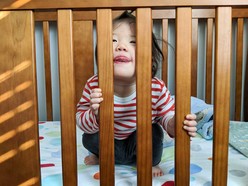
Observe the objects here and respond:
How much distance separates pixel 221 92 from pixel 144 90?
0.15 m

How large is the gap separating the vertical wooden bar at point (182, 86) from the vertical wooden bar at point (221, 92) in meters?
0.06

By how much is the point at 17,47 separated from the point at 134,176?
41 centimetres

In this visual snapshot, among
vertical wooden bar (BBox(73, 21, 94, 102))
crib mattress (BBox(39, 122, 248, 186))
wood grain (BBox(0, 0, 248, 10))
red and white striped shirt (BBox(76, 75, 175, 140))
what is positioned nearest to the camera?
wood grain (BBox(0, 0, 248, 10))

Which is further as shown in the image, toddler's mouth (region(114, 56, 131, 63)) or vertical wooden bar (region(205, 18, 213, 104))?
vertical wooden bar (region(205, 18, 213, 104))

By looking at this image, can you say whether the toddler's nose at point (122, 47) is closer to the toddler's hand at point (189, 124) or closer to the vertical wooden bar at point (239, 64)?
the toddler's hand at point (189, 124)

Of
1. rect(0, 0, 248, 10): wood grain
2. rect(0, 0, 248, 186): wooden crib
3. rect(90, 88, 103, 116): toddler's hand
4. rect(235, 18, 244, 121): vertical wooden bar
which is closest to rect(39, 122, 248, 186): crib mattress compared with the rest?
rect(0, 0, 248, 186): wooden crib

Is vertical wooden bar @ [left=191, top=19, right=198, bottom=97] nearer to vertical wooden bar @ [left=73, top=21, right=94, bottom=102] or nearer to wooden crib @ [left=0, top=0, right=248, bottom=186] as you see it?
vertical wooden bar @ [left=73, top=21, right=94, bottom=102]

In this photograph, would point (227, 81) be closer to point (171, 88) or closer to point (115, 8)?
point (115, 8)

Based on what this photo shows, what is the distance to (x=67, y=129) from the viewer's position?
0.74 meters

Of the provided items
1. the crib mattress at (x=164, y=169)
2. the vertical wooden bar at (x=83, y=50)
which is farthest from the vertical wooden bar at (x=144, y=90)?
the vertical wooden bar at (x=83, y=50)

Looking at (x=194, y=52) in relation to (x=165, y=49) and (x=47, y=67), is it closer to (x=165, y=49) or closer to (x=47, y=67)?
(x=165, y=49)

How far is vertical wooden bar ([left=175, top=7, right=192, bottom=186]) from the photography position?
0.71 metres

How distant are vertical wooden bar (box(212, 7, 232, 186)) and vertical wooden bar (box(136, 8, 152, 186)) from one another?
5.2 inches

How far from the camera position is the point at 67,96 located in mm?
728
